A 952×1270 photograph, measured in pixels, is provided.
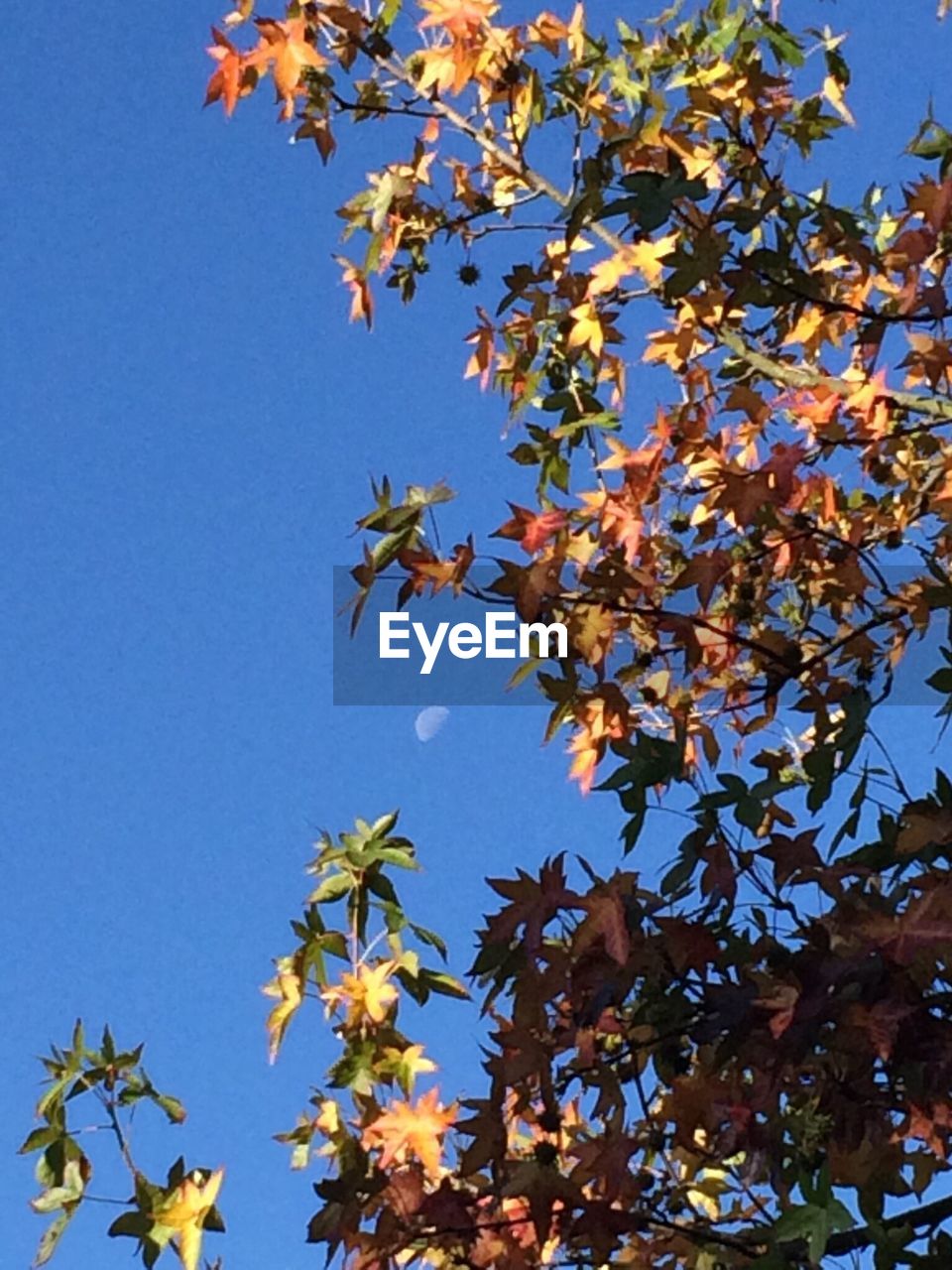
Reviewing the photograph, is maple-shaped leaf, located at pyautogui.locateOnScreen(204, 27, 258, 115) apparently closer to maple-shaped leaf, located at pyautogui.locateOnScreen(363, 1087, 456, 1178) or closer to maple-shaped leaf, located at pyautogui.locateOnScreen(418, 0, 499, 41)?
maple-shaped leaf, located at pyautogui.locateOnScreen(418, 0, 499, 41)

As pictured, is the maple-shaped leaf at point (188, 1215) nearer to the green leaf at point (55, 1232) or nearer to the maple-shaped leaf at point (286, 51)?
the green leaf at point (55, 1232)

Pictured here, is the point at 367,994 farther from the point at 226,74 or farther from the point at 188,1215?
the point at 226,74

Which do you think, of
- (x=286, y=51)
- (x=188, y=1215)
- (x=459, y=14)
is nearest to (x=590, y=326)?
(x=459, y=14)

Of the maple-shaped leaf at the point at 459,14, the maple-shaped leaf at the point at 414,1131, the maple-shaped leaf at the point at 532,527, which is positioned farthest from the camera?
the maple-shaped leaf at the point at 459,14

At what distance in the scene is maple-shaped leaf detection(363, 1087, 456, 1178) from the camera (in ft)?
8.85

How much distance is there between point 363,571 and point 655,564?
0.87m

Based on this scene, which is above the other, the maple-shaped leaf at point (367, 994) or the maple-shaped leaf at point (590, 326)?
the maple-shaped leaf at point (590, 326)

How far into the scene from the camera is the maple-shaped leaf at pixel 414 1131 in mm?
2697

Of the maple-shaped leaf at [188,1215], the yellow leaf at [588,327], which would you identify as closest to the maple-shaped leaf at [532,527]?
the yellow leaf at [588,327]

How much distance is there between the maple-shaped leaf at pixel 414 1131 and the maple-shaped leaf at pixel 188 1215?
0.92ft

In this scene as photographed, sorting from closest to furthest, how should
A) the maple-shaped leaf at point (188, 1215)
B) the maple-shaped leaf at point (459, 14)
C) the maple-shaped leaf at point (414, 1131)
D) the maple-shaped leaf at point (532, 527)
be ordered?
the maple-shaped leaf at point (188, 1215) < the maple-shaped leaf at point (414, 1131) < the maple-shaped leaf at point (532, 527) < the maple-shaped leaf at point (459, 14)

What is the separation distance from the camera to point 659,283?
364 centimetres

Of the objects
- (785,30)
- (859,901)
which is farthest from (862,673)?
(785,30)

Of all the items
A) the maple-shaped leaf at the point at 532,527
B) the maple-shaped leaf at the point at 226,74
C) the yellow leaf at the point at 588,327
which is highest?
the maple-shaped leaf at the point at 226,74
